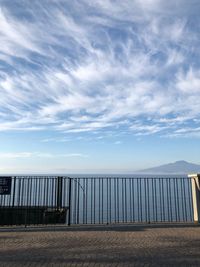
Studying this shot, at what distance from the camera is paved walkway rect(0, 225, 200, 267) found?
611 cm

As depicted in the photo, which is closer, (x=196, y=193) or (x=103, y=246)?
(x=103, y=246)

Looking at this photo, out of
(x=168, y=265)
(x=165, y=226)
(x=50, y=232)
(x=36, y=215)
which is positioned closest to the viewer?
(x=168, y=265)

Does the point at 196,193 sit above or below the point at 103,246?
above

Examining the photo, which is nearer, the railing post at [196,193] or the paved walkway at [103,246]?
→ the paved walkway at [103,246]

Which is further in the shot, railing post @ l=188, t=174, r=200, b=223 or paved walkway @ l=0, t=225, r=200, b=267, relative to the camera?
railing post @ l=188, t=174, r=200, b=223

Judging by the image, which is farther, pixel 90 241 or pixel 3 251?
pixel 90 241

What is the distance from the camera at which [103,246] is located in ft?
24.3

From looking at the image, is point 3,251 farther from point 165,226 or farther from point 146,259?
point 165,226

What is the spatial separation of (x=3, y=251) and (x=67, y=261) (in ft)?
6.35

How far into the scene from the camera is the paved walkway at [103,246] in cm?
611

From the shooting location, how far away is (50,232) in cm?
939

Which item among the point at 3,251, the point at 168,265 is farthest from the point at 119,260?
the point at 3,251

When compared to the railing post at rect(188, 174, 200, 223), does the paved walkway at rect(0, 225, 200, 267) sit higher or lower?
lower

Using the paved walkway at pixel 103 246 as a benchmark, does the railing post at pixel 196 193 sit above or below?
above
